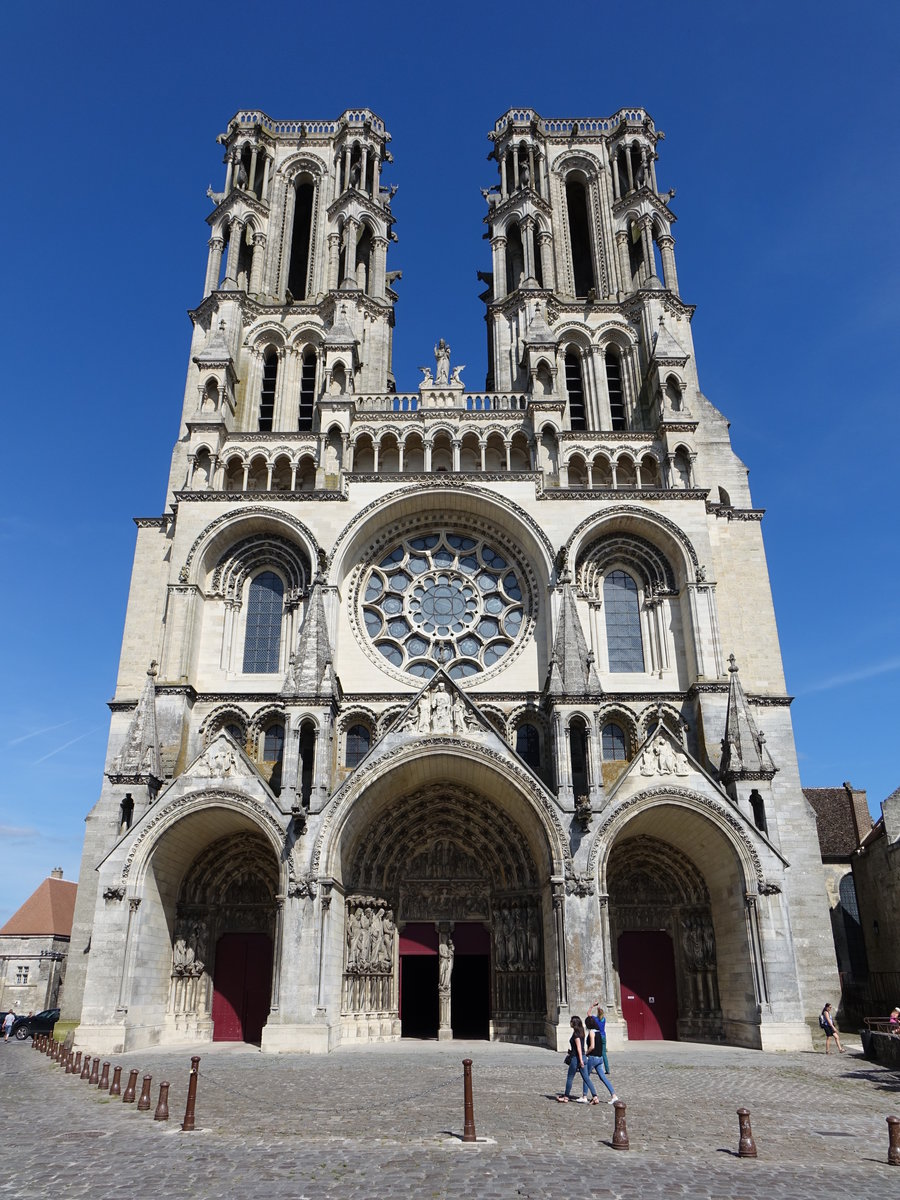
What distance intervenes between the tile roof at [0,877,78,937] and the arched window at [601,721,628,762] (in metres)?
32.8

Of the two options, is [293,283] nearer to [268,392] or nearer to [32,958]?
[268,392]

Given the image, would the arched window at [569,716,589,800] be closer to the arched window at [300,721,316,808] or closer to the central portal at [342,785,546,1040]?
the central portal at [342,785,546,1040]

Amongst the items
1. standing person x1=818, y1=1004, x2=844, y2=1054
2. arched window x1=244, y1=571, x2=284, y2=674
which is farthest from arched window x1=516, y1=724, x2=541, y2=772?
standing person x1=818, y1=1004, x2=844, y2=1054

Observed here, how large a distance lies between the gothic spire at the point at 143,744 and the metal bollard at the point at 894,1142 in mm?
16914

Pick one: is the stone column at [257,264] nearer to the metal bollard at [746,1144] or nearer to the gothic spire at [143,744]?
the gothic spire at [143,744]

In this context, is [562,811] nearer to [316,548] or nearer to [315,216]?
[316,548]

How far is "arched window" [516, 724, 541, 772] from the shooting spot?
23.2 m

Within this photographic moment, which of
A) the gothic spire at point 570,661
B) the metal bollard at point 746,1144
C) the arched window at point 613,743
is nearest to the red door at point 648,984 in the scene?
the arched window at point 613,743

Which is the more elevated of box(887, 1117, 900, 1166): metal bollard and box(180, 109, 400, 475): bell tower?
box(180, 109, 400, 475): bell tower

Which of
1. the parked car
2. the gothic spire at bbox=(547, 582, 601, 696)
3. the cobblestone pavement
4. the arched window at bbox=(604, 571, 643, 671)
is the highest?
the arched window at bbox=(604, 571, 643, 671)

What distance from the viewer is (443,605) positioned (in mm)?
25703

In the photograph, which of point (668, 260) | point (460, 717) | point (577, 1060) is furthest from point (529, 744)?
point (668, 260)

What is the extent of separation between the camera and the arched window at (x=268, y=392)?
29.7 meters

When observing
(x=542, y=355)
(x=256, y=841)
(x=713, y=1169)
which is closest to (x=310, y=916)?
(x=256, y=841)
